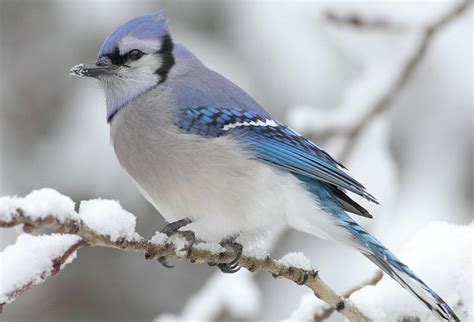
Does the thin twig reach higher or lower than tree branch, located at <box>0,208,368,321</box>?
higher

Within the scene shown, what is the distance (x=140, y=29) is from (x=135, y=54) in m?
0.09

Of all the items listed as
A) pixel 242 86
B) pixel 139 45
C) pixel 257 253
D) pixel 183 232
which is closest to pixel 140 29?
pixel 139 45

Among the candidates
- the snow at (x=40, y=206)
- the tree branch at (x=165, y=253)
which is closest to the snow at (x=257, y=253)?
the tree branch at (x=165, y=253)

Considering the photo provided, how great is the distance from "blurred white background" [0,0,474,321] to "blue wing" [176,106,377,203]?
96cm

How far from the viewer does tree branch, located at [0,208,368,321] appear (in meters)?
1.33

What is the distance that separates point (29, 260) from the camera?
146cm

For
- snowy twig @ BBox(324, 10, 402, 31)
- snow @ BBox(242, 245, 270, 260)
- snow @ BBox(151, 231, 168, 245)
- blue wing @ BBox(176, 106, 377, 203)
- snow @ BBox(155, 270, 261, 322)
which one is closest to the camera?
snow @ BBox(151, 231, 168, 245)

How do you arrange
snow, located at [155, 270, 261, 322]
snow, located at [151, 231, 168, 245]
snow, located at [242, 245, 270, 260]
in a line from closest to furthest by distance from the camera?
snow, located at [151, 231, 168, 245] → snow, located at [242, 245, 270, 260] → snow, located at [155, 270, 261, 322]

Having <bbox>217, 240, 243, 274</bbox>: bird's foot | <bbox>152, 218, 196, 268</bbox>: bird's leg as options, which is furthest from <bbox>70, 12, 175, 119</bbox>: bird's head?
<bbox>217, 240, 243, 274</bbox>: bird's foot

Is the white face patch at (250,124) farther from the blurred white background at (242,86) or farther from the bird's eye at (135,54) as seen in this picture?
the blurred white background at (242,86)

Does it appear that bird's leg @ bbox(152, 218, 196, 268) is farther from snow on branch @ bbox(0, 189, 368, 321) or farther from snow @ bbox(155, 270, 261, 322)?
snow @ bbox(155, 270, 261, 322)

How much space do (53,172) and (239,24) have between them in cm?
133

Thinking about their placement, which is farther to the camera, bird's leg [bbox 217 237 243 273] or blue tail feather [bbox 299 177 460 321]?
bird's leg [bbox 217 237 243 273]

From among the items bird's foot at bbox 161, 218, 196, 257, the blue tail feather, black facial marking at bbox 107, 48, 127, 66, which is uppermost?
black facial marking at bbox 107, 48, 127, 66
